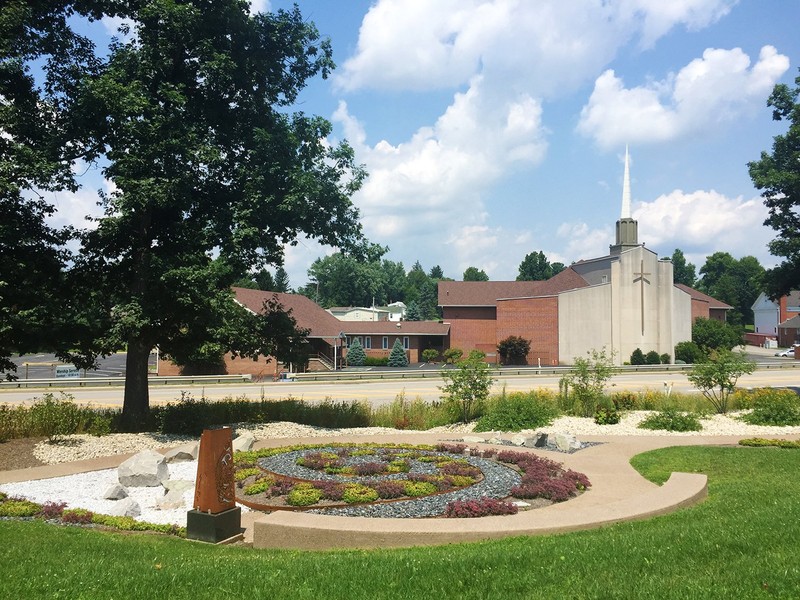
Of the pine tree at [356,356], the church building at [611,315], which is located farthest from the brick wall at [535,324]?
the pine tree at [356,356]

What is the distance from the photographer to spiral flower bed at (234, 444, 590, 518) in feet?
31.6

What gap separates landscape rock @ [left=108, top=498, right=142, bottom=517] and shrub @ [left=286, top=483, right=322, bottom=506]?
224 cm

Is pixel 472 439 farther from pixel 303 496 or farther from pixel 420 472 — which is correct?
pixel 303 496

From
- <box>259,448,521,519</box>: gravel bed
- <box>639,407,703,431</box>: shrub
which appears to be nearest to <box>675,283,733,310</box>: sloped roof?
<box>639,407,703,431</box>: shrub

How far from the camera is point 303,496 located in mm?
9914

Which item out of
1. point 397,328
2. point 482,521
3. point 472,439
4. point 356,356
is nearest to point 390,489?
point 482,521

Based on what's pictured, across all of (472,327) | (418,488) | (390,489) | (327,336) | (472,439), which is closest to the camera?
(390,489)

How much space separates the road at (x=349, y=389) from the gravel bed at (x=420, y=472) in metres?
13.3

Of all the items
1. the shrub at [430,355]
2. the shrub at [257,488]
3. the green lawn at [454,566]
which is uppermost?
the shrub at [430,355]

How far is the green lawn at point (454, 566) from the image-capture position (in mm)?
5391

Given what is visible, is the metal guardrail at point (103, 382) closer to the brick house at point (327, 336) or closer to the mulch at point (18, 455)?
the brick house at point (327, 336)

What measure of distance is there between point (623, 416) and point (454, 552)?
46.7 feet

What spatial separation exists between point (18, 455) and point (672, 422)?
16090mm

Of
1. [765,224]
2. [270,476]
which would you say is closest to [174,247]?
[270,476]
